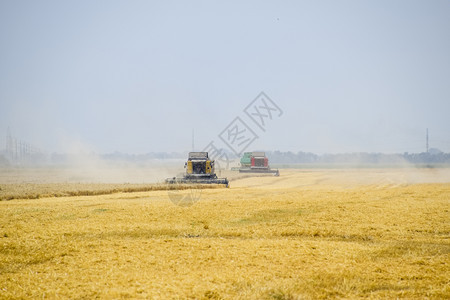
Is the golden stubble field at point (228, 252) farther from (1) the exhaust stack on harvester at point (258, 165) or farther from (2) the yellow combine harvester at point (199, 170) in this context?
(1) the exhaust stack on harvester at point (258, 165)

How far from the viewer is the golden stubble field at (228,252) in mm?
7551

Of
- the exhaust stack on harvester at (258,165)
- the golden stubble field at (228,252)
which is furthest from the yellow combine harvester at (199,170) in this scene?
the exhaust stack on harvester at (258,165)

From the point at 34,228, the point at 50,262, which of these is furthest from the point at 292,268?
the point at 34,228

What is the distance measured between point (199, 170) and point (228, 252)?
28485mm

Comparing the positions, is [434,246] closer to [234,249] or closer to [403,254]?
[403,254]

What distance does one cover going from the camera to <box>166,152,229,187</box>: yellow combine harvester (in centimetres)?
3606

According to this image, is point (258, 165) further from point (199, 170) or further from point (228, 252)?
point (228, 252)

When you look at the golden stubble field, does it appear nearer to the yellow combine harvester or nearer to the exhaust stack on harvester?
the yellow combine harvester

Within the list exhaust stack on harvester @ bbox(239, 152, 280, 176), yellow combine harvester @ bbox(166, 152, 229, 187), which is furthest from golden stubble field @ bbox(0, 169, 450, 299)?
exhaust stack on harvester @ bbox(239, 152, 280, 176)

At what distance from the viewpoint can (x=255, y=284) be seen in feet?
25.4

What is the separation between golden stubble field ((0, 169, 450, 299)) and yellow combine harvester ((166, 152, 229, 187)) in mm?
17670

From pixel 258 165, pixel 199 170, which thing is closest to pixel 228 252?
pixel 199 170

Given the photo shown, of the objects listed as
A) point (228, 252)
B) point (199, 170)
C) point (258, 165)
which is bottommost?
point (228, 252)

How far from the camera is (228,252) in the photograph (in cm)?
1033
